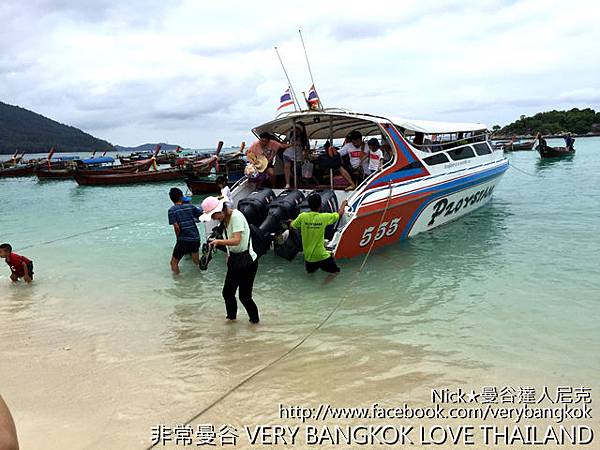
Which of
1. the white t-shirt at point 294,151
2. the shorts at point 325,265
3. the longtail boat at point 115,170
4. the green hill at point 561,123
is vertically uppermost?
the green hill at point 561,123

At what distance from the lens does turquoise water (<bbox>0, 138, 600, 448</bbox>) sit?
3.91 meters

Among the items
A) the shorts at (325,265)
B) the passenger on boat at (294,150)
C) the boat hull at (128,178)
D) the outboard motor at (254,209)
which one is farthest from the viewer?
the boat hull at (128,178)

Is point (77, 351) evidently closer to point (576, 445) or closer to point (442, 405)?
point (442, 405)

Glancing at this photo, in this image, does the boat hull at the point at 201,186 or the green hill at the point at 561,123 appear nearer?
the boat hull at the point at 201,186

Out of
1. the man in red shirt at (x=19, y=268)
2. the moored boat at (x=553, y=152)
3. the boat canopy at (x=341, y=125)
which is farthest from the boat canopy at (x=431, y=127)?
the moored boat at (x=553, y=152)

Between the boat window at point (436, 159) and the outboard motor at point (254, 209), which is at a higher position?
the boat window at point (436, 159)

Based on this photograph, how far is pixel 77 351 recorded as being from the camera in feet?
16.2

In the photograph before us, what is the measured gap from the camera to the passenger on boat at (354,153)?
31.4ft

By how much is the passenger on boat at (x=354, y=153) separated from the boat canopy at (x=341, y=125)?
1.29ft

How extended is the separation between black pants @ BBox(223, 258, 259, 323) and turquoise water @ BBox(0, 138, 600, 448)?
175mm

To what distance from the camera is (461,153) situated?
11.0m

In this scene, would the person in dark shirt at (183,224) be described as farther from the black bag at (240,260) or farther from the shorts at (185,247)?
the black bag at (240,260)

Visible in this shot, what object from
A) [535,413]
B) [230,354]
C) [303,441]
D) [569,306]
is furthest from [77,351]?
[569,306]

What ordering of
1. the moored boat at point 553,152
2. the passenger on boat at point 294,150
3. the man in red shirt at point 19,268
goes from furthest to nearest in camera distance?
the moored boat at point 553,152 < the passenger on boat at point 294,150 < the man in red shirt at point 19,268
